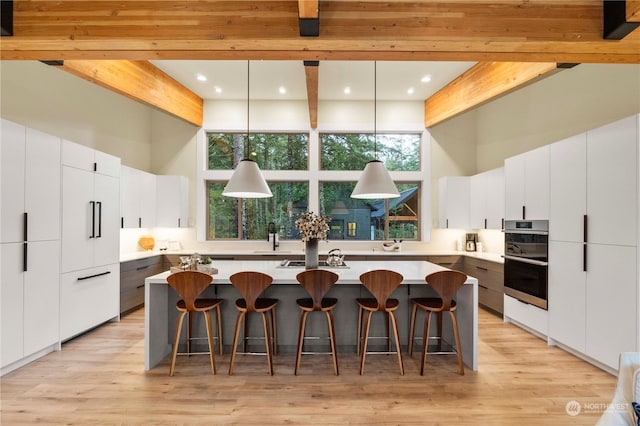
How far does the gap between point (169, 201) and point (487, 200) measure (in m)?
5.52

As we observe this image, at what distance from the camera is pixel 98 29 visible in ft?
8.28

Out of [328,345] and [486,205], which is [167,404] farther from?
[486,205]

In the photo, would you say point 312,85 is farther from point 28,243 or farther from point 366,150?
point 28,243

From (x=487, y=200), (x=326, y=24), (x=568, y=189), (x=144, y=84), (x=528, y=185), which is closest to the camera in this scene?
(x=326, y=24)

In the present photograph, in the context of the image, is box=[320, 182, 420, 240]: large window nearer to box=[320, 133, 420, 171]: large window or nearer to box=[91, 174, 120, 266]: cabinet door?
box=[320, 133, 420, 171]: large window

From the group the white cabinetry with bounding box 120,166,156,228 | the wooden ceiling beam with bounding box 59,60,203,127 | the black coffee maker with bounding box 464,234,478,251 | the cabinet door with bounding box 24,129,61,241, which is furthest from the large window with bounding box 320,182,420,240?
the cabinet door with bounding box 24,129,61,241

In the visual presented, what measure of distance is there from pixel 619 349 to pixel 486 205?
2.74m

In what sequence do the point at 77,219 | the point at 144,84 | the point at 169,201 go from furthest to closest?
the point at 169,201, the point at 144,84, the point at 77,219

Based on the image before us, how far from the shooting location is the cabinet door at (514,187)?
13.0ft

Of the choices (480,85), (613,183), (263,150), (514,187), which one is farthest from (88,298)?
(480,85)

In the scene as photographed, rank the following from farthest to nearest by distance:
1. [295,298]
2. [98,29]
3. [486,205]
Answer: [486,205] → [295,298] → [98,29]

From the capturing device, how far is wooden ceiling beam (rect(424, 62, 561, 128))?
3.48m

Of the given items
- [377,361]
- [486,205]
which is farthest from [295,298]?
[486,205]

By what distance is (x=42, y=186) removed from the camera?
3.13m
